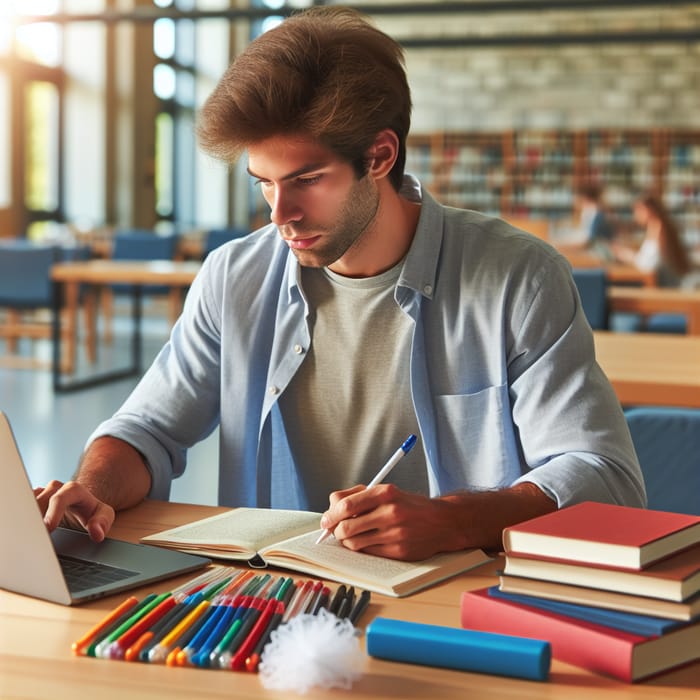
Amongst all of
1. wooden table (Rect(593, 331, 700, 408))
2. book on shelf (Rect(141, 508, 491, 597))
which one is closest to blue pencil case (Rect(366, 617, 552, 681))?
book on shelf (Rect(141, 508, 491, 597))

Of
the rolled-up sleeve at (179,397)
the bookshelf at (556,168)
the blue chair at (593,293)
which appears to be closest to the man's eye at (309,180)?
the rolled-up sleeve at (179,397)

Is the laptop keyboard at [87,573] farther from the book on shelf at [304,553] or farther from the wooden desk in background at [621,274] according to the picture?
the wooden desk in background at [621,274]

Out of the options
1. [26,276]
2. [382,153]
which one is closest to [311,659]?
[382,153]

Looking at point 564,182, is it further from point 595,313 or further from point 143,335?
point 595,313

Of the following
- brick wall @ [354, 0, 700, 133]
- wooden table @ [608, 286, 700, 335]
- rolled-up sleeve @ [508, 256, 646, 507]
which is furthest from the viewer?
brick wall @ [354, 0, 700, 133]

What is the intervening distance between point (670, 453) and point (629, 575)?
791mm

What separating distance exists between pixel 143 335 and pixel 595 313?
17.7 feet

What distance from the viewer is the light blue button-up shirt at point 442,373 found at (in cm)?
138

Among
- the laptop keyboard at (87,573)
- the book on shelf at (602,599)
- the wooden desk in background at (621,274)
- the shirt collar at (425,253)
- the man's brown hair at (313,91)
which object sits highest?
the man's brown hair at (313,91)

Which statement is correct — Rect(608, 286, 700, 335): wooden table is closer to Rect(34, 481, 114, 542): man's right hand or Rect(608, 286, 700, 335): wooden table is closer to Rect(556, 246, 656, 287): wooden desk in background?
Rect(556, 246, 656, 287): wooden desk in background

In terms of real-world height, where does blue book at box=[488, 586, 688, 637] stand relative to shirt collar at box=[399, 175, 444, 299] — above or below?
below

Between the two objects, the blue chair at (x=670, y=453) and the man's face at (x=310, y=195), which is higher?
the man's face at (x=310, y=195)

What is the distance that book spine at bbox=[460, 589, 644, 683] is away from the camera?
0.82 meters

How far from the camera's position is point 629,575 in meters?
0.86
